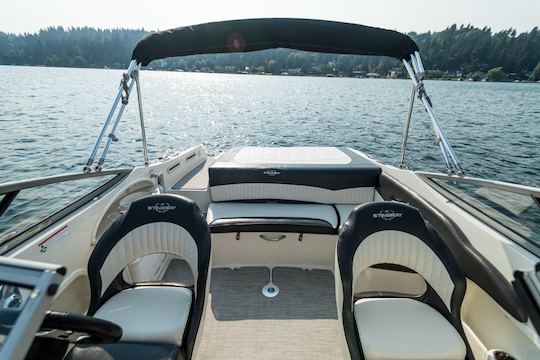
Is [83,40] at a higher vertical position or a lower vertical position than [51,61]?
higher

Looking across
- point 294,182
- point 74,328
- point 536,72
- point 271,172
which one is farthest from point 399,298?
point 536,72

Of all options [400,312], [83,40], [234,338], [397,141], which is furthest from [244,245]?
[83,40]

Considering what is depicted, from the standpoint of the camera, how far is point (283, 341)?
2287 millimetres

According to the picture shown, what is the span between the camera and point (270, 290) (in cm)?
284

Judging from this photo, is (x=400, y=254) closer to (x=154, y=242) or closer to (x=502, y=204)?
(x=502, y=204)

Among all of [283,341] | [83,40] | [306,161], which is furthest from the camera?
[83,40]

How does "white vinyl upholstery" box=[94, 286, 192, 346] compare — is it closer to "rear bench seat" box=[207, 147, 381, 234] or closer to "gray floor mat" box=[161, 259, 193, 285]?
"gray floor mat" box=[161, 259, 193, 285]

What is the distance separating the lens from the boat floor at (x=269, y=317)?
86.7 inches

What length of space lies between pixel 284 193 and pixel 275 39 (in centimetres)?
164

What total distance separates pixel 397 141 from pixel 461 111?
29.4ft

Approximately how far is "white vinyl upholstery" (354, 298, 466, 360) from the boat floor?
695 mm

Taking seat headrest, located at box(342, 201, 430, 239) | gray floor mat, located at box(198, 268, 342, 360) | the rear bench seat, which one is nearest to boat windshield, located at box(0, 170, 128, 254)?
the rear bench seat

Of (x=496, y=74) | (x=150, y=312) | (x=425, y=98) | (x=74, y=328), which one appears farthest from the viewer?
(x=496, y=74)

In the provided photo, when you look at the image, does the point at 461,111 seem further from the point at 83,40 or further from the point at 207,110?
the point at 83,40
